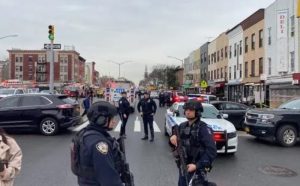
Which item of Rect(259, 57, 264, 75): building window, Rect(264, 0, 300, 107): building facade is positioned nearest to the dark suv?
Rect(264, 0, 300, 107): building facade

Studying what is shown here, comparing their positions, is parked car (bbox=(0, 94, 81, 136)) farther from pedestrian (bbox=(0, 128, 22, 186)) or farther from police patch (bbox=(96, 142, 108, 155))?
police patch (bbox=(96, 142, 108, 155))

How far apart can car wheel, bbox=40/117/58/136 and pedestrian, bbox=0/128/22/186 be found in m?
11.7

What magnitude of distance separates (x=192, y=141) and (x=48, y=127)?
11.6 metres

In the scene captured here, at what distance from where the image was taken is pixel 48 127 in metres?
16.3

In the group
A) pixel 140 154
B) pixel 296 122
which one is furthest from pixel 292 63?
pixel 140 154

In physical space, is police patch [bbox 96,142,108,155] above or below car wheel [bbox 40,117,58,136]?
above

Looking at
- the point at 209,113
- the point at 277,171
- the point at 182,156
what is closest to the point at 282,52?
the point at 209,113

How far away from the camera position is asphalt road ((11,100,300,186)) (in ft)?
29.4

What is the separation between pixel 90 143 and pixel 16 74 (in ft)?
418

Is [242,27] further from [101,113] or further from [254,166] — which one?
[101,113]

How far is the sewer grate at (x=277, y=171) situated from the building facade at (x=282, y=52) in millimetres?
20969

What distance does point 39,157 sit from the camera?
11.5 metres

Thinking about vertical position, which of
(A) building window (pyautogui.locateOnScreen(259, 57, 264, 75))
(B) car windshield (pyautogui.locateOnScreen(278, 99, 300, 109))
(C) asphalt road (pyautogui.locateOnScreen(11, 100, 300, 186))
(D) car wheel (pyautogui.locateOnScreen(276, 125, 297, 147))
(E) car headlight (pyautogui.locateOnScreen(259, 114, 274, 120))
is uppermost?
(A) building window (pyautogui.locateOnScreen(259, 57, 264, 75))

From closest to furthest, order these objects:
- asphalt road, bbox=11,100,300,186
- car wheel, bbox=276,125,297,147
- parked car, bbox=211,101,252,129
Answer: asphalt road, bbox=11,100,300,186
car wheel, bbox=276,125,297,147
parked car, bbox=211,101,252,129
